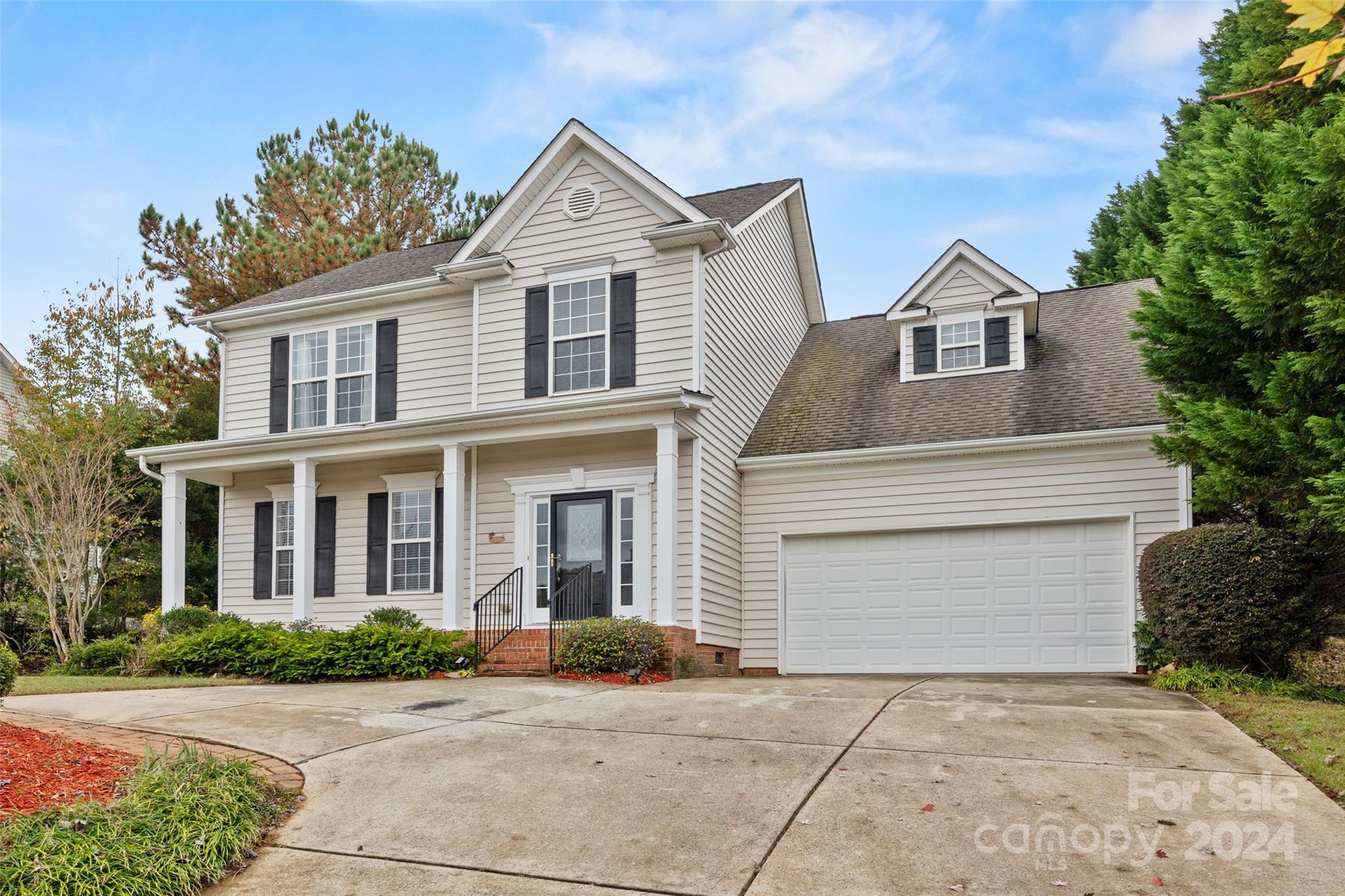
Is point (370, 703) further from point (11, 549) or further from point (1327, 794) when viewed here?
point (11, 549)

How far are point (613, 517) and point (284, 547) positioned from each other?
6.15 m

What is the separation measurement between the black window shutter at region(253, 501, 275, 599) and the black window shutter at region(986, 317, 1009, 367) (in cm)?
1215

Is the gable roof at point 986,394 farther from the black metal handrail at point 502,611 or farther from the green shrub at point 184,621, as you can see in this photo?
the green shrub at point 184,621

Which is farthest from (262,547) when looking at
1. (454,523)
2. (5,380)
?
(5,380)

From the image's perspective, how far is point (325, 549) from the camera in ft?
55.7

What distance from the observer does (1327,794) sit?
5.90m

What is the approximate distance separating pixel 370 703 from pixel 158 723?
6.15 ft

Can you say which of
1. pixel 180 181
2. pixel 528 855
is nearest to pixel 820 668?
pixel 528 855

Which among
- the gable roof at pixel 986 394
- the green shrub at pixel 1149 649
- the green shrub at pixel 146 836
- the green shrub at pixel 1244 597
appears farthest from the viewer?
the gable roof at pixel 986 394

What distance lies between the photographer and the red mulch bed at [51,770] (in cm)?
544

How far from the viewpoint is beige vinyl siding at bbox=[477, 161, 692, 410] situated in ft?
48.0

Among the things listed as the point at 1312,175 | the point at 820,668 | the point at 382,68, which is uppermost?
the point at 382,68

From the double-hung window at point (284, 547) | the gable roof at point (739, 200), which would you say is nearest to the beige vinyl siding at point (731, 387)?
the gable roof at point (739, 200)

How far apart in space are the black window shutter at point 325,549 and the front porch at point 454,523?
0.07ft
